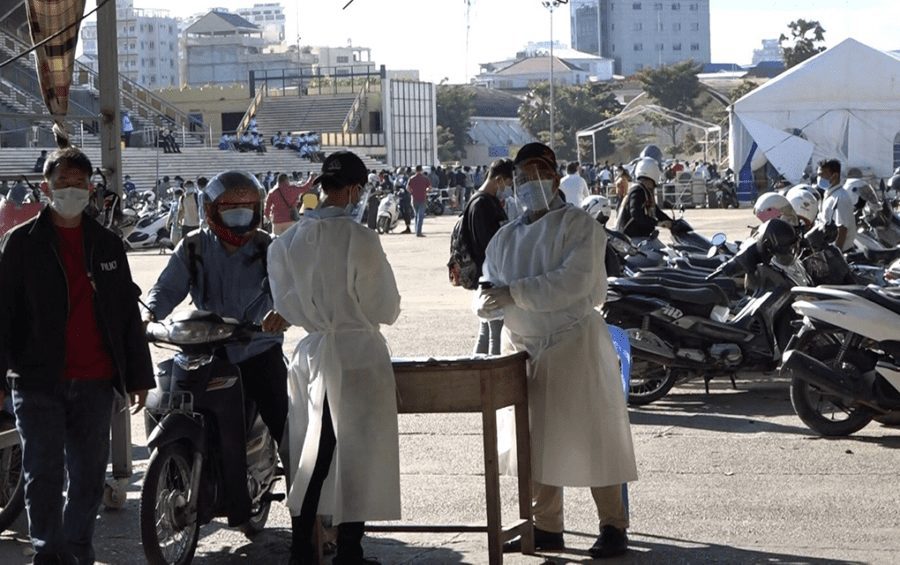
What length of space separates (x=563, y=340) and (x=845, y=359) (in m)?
3.36

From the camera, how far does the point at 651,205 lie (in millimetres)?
13945

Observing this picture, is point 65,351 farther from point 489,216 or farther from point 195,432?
point 489,216

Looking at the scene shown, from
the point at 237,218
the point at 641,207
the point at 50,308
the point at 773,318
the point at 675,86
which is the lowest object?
the point at 773,318

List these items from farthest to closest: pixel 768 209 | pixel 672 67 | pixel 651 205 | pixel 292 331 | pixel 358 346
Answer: pixel 672 67
pixel 292 331
pixel 651 205
pixel 768 209
pixel 358 346

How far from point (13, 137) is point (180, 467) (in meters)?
42.9

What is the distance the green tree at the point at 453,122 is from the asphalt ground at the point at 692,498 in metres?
91.6

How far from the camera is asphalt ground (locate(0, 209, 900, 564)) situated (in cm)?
645

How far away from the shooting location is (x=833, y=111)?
147ft

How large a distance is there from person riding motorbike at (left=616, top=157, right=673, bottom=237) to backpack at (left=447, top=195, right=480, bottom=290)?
4.19 meters

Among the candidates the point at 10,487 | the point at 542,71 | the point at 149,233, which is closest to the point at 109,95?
the point at 10,487

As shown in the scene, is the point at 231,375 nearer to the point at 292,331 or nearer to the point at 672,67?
the point at 292,331

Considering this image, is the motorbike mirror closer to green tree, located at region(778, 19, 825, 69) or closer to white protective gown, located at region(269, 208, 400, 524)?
white protective gown, located at region(269, 208, 400, 524)

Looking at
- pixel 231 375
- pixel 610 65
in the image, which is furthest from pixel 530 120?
pixel 231 375

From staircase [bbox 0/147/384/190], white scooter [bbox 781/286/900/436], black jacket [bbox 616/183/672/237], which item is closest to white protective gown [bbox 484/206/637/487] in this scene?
white scooter [bbox 781/286/900/436]
